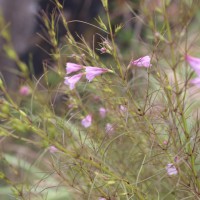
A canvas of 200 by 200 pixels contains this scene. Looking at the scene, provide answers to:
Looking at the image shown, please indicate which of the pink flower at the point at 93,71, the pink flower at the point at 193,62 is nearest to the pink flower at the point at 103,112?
the pink flower at the point at 93,71

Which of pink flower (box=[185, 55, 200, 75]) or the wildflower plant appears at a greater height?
pink flower (box=[185, 55, 200, 75])

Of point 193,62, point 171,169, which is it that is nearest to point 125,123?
point 171,169

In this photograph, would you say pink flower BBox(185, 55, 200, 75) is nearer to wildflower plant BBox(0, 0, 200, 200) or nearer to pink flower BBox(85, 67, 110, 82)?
wildflower plant BBox(0, 0, 200, 200)

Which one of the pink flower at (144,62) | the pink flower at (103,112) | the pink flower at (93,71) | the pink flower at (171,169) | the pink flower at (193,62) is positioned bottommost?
the pink flower at (103,112)

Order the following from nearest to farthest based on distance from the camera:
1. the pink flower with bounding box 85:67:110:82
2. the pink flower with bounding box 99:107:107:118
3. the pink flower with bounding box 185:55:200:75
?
the pink flower with bounding box 185:55:200:75 < the pink flower with bounding box 85:67:110:82 < the pink flower with bounding box 99:107:107:118

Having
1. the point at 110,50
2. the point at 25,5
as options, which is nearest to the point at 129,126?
the point at 110,50

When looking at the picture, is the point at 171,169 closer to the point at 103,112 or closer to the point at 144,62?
the point at 144,62

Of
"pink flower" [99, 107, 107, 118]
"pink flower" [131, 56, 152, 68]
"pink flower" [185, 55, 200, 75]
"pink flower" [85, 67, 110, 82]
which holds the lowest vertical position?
"pink flower" [99, 107, 107, 118]

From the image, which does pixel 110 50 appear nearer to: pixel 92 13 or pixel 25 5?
pixel 25 5

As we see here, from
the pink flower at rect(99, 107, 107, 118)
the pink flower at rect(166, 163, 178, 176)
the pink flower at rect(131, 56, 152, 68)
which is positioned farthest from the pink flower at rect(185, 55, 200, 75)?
the pink flower at rect(99, 107, 107, 118)

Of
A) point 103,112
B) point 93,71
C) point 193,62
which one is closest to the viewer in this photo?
point 193,62

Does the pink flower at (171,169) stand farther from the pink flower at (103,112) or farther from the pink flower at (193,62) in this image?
the pink flower at (103,112)
